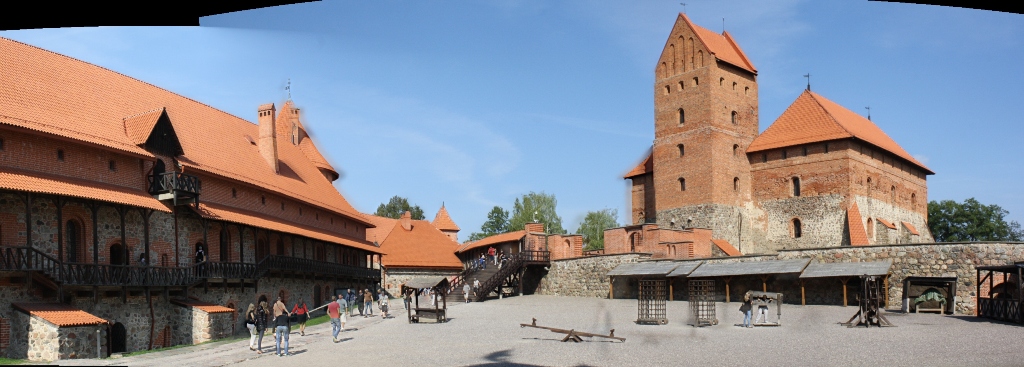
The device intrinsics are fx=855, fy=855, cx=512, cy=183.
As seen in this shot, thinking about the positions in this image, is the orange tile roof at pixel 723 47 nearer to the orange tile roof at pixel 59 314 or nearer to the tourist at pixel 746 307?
the tourist at pixel 746 307

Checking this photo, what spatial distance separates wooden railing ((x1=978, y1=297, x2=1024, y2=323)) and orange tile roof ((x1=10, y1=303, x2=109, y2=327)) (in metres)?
23.6

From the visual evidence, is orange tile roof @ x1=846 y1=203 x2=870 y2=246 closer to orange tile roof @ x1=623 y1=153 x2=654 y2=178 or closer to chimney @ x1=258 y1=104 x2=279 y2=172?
orange tile roof @ x1=623 y1=153 x2=654 y2=178

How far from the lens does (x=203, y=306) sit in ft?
84.3

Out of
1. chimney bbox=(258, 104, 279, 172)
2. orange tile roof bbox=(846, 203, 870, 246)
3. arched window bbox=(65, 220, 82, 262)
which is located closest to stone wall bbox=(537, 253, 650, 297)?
orange tile roof bbox=(846, 203, 870, 246)

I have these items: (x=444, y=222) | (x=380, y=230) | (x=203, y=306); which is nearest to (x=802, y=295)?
(x=203, y=306)

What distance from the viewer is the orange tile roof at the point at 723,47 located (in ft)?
149

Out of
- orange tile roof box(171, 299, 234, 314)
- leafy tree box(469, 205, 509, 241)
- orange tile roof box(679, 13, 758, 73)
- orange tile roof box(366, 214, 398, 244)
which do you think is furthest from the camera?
leafy tree box(469, 205, 509, 241)

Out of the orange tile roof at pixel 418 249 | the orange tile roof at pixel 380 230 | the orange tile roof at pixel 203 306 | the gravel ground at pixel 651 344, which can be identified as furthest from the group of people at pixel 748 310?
the orange tile roof at pixel 380 230

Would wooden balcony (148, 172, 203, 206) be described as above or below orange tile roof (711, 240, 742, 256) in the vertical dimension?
above

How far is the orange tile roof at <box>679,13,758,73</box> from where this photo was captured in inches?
1784

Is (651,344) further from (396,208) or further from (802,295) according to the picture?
(396,208)

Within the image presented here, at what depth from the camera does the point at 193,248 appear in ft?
91.2

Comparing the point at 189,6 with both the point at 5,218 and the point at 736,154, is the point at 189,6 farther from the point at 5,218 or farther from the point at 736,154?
the point at 736,154

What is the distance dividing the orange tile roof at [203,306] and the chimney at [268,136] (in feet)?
34.6
